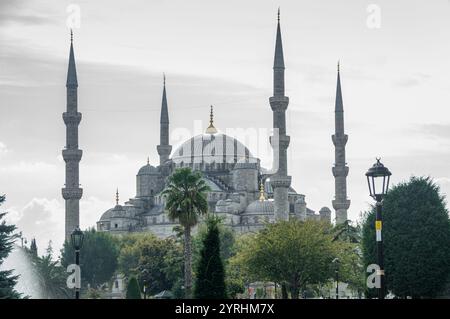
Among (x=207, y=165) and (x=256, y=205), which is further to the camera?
(x=207, y=165)

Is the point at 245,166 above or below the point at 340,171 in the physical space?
above

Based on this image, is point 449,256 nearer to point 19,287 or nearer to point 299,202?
point 19,287

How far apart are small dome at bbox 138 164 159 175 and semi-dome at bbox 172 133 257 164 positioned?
10.2ft

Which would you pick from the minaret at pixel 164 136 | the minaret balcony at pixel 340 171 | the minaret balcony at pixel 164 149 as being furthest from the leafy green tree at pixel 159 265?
the minaret balcony at pixel 164 149

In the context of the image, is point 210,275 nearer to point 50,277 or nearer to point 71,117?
point 50,277

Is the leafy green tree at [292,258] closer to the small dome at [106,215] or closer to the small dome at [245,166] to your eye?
the small dome at [245,166]

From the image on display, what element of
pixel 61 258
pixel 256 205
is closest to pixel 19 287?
pixel 61 258

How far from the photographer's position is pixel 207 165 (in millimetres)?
145625

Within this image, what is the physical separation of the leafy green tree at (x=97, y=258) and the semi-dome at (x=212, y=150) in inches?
1308

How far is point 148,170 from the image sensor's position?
14438 centimetres

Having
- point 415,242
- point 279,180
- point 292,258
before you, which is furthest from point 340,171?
point 415,242

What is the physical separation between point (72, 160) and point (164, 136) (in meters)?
31.5

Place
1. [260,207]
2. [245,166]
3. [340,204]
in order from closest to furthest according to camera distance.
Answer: [340,204]
[260,207]
[245,166]
